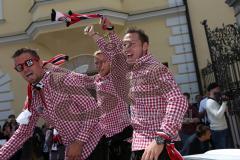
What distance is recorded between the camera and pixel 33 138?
3.52 meters

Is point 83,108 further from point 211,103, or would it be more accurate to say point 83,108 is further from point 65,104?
point 211,103

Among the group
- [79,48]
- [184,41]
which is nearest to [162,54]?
[184,41]

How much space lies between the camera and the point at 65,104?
3129mm

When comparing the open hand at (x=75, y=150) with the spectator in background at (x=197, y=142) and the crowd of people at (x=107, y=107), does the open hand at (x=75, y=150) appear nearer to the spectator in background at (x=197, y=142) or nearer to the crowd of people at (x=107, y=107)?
the crowd of people at (x=107, y=107)

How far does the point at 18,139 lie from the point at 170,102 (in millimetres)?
1466

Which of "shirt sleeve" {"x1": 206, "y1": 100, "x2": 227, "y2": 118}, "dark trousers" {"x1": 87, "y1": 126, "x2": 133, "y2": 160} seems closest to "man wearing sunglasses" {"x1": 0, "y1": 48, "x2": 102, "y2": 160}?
"dark trousers" {"x1": 87, "y1": 126, "x2": 133, "y2": 160}

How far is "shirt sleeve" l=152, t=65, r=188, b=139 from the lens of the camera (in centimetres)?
245

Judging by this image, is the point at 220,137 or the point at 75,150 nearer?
the point at 75,150

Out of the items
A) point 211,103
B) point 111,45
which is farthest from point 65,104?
point 211,103

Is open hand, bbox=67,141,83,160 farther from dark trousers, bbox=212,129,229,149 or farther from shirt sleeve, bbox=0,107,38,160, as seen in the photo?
dark trousers, bbox=212,129,229,149

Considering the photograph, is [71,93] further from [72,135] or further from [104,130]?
[104,130]

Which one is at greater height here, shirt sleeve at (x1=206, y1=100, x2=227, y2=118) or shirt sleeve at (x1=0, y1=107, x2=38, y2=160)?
shirt sleeve at (x1=0, y1=107, x2=38, y2=160)

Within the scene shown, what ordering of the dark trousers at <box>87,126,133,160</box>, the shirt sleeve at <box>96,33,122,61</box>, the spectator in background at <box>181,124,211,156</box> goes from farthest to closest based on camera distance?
1. the spectator in background at <box>181,124,211,156</box>
2. the shirt sleeve at <box>96,33,122,61</box>
3. the dark trousers at <box>87,126,133,160</box>

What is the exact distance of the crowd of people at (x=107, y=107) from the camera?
2.65m
